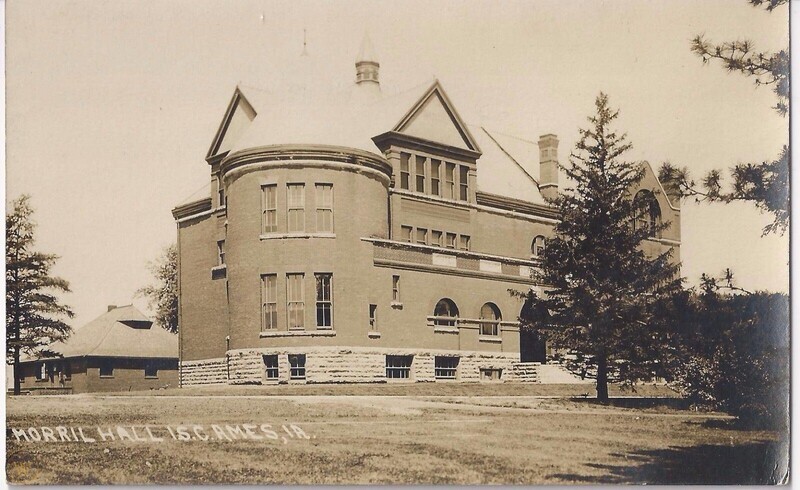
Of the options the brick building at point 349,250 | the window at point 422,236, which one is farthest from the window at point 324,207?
the window at point 422,236

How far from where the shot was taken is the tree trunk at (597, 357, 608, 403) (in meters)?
16.5

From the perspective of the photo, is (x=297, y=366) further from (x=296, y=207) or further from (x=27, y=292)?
(x=27, y=292)

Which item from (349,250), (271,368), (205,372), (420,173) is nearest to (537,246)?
(420,173)

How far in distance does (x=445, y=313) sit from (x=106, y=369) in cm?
542

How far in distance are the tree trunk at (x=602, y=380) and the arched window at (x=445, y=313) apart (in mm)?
2393

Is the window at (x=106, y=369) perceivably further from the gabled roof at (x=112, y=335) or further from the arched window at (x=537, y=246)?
the arched window at (x=537, y=246)

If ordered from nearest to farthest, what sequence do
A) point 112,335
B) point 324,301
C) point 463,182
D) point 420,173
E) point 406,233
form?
1. point 112,335
2. point 324,301
3. point 406,233
4. point 420,173
5. point 463,182

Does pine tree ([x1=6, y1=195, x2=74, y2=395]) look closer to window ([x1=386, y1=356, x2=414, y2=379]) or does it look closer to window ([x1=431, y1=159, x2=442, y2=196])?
window ([x1=386, y1=356, x2=414, y2=379])

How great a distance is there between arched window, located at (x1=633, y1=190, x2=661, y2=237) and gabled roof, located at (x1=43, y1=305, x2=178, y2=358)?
7.63 metres

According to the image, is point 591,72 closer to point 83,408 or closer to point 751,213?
point 751,213

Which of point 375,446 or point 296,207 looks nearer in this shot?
point 375,446

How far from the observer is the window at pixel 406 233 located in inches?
671

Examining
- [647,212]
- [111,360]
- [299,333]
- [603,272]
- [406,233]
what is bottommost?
[111,360]

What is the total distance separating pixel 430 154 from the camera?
17.8m
